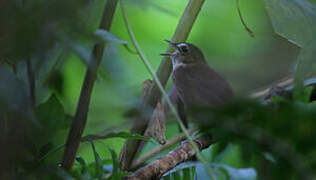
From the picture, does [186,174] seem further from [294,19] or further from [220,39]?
[220,39]

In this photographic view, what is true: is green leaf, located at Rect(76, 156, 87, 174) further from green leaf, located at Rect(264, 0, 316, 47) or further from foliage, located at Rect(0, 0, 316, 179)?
green leaf, located at Rect(264, 0, 316, 47)

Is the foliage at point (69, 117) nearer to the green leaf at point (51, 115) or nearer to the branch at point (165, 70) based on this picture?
the green leaf at point (51, 115)

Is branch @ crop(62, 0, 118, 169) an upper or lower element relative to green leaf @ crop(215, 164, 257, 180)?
upper

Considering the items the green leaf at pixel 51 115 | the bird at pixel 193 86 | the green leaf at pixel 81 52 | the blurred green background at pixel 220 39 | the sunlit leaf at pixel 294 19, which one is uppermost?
the green leaf at pixel 81 52

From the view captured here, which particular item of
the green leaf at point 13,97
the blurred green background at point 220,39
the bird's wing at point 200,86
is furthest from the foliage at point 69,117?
the blurred green background at point 220,39

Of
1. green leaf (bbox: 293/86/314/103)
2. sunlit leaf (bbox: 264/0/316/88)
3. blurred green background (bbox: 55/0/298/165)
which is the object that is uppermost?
sunlit leaf (bbox: 264/0/316/88)

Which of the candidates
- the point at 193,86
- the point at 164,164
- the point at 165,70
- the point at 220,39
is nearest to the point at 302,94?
the point at 164,164

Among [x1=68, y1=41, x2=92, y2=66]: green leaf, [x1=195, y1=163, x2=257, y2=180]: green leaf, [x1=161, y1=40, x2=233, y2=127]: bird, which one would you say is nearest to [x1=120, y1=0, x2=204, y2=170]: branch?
[x1=161, y1=40, x2=233, y2=127]: bird

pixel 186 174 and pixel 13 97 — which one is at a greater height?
pixel 13 97

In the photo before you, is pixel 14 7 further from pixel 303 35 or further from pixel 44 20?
pixel 303 35

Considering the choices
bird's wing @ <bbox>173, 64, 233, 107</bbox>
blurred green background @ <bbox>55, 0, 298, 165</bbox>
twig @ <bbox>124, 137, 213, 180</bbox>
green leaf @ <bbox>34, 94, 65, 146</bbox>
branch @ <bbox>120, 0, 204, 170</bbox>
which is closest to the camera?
green leaf @ <bbox>34, 94, 65, 146</bbox>

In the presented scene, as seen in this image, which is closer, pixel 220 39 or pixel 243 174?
pixel 243 174

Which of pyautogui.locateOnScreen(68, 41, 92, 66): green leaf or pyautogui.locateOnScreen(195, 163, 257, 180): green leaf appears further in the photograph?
pyautogui.locateOnScreen(195, 163, 257, 180): green leaf

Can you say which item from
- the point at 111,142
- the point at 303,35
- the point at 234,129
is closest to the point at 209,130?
the point at 234,129
